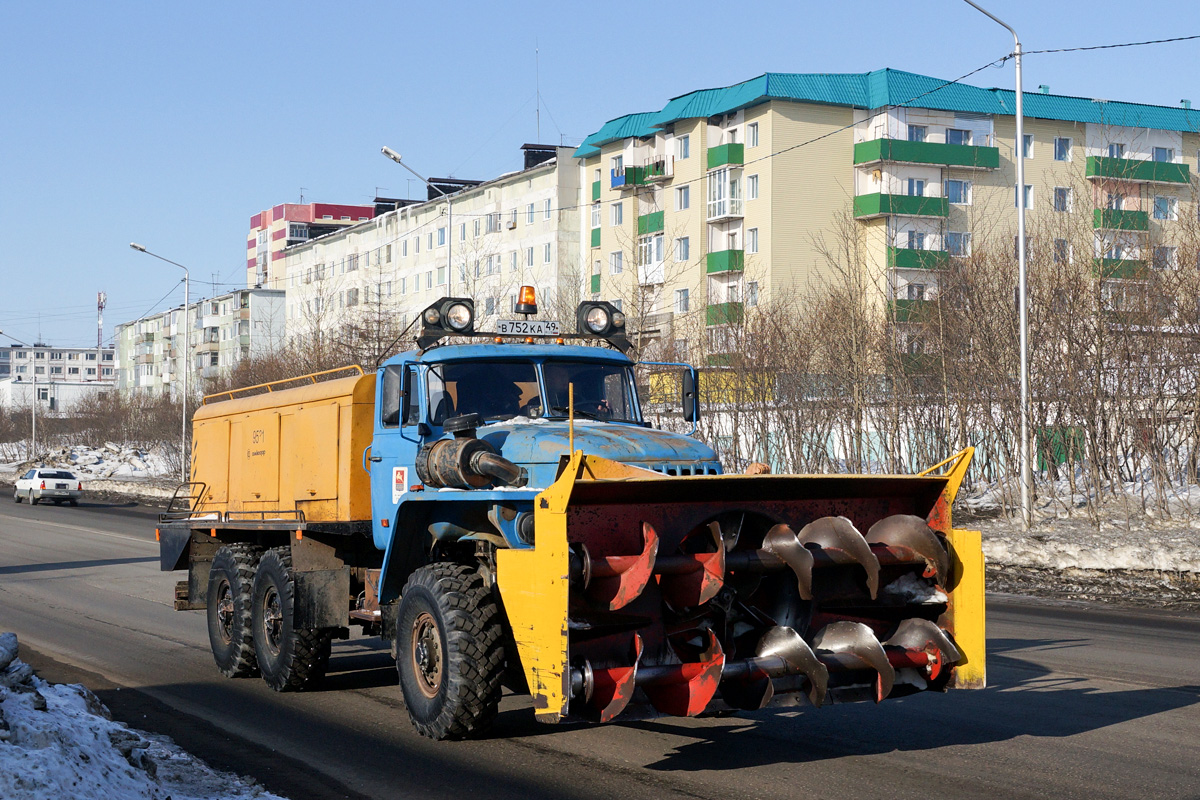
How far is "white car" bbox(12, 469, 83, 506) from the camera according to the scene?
42.5 meters

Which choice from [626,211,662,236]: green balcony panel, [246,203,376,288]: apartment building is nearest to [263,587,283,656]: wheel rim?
[626,211,662,236]: green balcony panel

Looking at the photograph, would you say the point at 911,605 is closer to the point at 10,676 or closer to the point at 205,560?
the point at 10,676

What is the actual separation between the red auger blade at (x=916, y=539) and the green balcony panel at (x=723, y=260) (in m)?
50.3

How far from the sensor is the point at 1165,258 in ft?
78.8

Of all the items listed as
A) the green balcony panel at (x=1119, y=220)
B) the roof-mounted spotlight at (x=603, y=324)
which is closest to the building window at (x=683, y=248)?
the green balcony panel at (x=1119, y=220)

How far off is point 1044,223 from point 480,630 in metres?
24.1

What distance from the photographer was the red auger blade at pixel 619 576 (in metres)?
6.65

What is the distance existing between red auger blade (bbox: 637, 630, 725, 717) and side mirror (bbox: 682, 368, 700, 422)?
3.93 metres

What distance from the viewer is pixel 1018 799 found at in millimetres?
6348

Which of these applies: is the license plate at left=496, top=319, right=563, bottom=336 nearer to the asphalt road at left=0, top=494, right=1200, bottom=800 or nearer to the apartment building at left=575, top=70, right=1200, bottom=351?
the asphalt road at left=0, top=494, right=1200, bottom=800

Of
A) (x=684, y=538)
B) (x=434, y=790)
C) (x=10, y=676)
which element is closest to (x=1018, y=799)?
(x=684, y=538)

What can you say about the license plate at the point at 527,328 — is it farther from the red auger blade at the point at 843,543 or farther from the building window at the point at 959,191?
the building window at the point at 959,191

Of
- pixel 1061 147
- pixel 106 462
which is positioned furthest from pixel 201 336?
pixel 1061 147

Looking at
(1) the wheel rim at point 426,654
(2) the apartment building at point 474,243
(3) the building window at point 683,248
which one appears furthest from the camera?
(2) the apartment building at point 474,243
